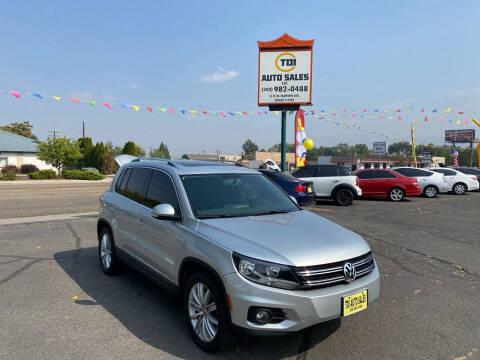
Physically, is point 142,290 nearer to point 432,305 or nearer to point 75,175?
point 432,305

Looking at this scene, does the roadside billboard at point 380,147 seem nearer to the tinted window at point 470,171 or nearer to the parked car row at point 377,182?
the tinted window at point 470,171

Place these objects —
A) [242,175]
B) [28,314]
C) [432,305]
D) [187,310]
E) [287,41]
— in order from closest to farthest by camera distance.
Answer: [187,310] → [28,314] → [432,305] → [242,175] → [287,41]

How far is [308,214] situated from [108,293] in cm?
273

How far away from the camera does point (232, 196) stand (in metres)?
4.09

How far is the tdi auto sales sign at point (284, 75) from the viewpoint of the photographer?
17859 mm

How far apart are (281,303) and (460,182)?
2041 centimetres

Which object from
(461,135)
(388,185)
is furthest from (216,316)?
(461,135)

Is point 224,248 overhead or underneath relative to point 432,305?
overhead

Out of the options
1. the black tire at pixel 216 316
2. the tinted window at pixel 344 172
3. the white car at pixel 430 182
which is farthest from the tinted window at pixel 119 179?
the white car at pixel 430 182

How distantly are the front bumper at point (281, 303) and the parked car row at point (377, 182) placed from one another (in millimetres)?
11924

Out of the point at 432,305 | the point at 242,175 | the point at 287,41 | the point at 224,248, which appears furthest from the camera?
the point at 287,41

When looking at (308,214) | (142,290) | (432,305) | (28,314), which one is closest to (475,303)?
(432,305)

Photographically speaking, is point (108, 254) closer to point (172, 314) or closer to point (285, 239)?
point (172, 314)

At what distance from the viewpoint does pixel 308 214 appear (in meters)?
4.12
